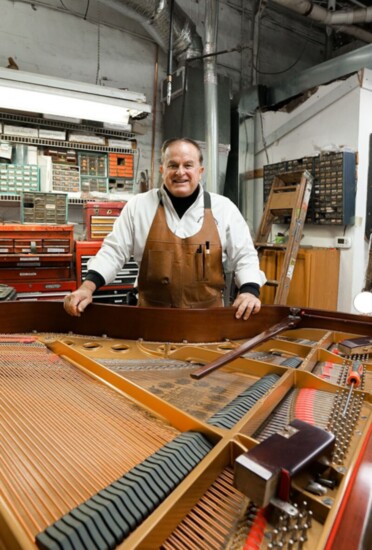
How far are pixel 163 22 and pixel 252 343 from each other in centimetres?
502

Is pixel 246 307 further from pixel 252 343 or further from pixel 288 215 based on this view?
pixel 288 215

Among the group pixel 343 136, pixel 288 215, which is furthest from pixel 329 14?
pixel 288 215

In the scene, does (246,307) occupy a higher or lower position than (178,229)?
lower

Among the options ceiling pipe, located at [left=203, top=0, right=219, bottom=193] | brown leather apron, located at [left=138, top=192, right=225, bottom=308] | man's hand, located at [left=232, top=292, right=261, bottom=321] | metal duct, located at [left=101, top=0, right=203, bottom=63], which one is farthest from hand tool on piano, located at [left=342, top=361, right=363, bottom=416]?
metal duct, located at [left=101, top=0, right=203, bottom=63]

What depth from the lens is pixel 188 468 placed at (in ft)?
2.96

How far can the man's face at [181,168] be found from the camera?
253 cm

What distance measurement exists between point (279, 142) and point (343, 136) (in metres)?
1.27

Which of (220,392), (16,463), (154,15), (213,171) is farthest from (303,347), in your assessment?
(154,15)

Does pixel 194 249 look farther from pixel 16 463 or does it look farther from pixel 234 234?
pixel 16 463

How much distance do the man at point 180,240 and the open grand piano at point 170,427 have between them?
0.58 m

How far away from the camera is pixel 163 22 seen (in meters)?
5.03

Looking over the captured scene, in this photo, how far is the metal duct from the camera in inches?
185

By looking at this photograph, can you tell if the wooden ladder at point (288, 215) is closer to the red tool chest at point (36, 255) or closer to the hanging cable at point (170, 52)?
the hanging cable at point (170, 52)

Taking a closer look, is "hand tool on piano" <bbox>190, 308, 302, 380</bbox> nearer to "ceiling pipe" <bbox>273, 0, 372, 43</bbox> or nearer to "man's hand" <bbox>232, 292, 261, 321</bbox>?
"man's hand" <bbox>232, 292, 261, 321</bbox>
